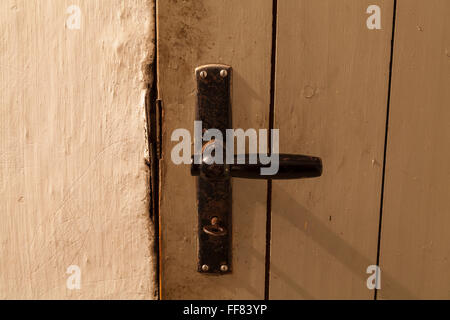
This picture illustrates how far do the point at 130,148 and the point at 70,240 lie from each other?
0.49 feet

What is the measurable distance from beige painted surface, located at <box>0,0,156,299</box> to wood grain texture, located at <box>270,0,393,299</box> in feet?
0.58

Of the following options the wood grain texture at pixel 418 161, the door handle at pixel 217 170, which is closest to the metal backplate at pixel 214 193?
the door handle at pixel 217 170

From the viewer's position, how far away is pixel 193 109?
0.39 meters

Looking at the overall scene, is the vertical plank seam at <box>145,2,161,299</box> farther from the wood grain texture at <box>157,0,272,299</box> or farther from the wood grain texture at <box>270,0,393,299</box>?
the wood grain texture at <box>270,0,393,299</box>

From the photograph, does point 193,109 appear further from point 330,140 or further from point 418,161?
point 418,161

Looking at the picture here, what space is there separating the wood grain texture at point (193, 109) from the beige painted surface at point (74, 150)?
3 centimetres

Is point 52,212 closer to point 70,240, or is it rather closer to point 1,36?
point 70,240

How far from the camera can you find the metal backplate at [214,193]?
1.25 feet

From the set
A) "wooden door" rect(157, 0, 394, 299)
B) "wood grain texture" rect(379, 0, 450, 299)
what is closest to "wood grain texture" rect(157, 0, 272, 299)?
"wooden door" rect(157, 0, 394, 299)

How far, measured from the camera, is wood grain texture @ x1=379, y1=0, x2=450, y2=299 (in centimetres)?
38

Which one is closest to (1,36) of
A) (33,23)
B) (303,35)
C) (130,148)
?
(33,23)

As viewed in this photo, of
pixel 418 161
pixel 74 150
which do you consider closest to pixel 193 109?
pixel 74 150

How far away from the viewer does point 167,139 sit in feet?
1.29

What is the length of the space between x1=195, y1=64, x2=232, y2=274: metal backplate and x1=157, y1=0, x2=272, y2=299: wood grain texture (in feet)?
0.03
